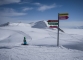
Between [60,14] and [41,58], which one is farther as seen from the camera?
[60,14]

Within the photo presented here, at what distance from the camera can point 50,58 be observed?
5.15 m

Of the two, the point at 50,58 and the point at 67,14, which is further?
the point at 67,14

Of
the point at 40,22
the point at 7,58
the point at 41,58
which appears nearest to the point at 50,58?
the point at 41,58

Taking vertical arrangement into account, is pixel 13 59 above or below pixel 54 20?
below

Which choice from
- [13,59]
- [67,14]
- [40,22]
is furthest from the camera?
[40,22]

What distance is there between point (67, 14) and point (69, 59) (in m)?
3.81

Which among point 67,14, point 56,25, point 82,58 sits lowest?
point 82,58

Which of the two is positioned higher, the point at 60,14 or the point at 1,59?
the point at 60,14

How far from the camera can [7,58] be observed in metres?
5.10

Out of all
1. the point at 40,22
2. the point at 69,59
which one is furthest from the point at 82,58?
the point at 40,22

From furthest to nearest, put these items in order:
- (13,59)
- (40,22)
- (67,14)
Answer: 1. (40,22)
2. (67,14)
3. (13,59)

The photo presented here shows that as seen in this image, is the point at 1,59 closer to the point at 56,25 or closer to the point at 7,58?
the point at 7,58

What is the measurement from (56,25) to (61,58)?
333cm

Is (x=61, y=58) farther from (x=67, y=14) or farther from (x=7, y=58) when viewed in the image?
(x=67, y=14)
